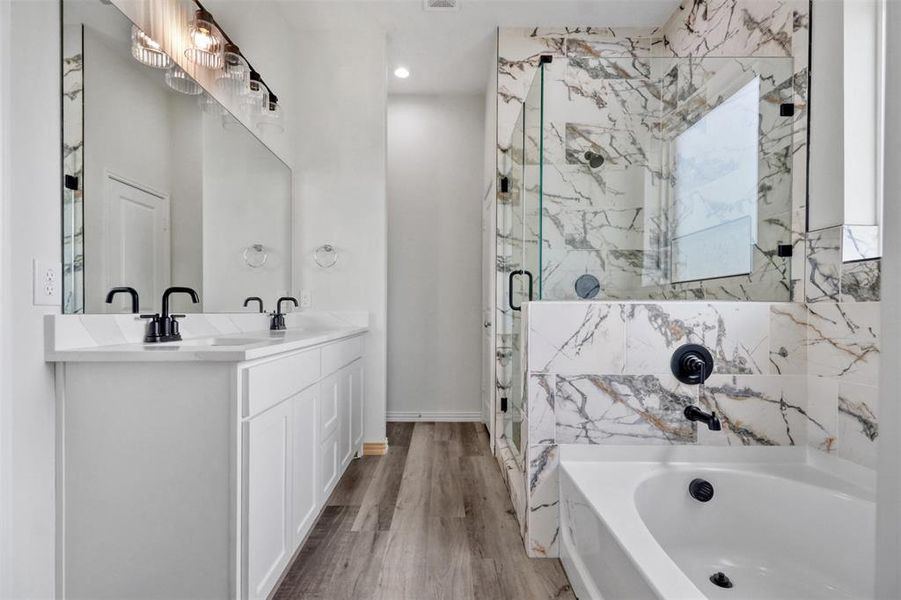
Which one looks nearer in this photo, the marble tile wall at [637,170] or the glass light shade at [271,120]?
the marble tile wall at [637,170]

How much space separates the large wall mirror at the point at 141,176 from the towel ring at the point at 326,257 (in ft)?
2.22

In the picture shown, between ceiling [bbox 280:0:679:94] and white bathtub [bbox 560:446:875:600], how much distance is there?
102 inches

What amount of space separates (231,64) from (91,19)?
38.2 inches

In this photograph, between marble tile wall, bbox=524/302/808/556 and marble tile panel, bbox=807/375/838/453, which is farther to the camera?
marble tile wall, bbox=524/302/808/556

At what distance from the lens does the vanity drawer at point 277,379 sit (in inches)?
53.2

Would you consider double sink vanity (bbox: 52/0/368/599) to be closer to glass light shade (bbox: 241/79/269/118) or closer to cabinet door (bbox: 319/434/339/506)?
cabinet door (bbox: 319/434/339/506)

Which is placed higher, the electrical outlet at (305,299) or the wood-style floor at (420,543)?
the electrical outlet at (305,299)

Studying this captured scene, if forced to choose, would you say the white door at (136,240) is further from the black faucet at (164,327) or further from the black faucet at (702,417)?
the black faucet at (702,417)

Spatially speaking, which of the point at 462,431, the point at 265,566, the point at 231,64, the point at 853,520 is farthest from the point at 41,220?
the point at 462,431

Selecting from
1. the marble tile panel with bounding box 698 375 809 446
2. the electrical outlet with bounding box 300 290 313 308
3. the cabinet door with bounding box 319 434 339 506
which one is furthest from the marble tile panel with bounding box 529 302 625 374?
the electrical outlet with bounding box 300 290 313 308

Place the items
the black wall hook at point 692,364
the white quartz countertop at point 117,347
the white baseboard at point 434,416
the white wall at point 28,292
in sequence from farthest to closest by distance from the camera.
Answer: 1. the white baseboard at point 434,416
2. the black wall hook at point 692,364
3. the white quartz countertop at point 117,347
4. the white wall at point 28,292

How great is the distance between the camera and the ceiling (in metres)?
2.81

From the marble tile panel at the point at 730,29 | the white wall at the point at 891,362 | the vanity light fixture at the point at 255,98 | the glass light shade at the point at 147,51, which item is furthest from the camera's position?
the vanity light fixture at the point at 255,98

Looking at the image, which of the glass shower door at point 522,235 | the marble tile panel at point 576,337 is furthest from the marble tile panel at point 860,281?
the glass shower door at point 522,235
